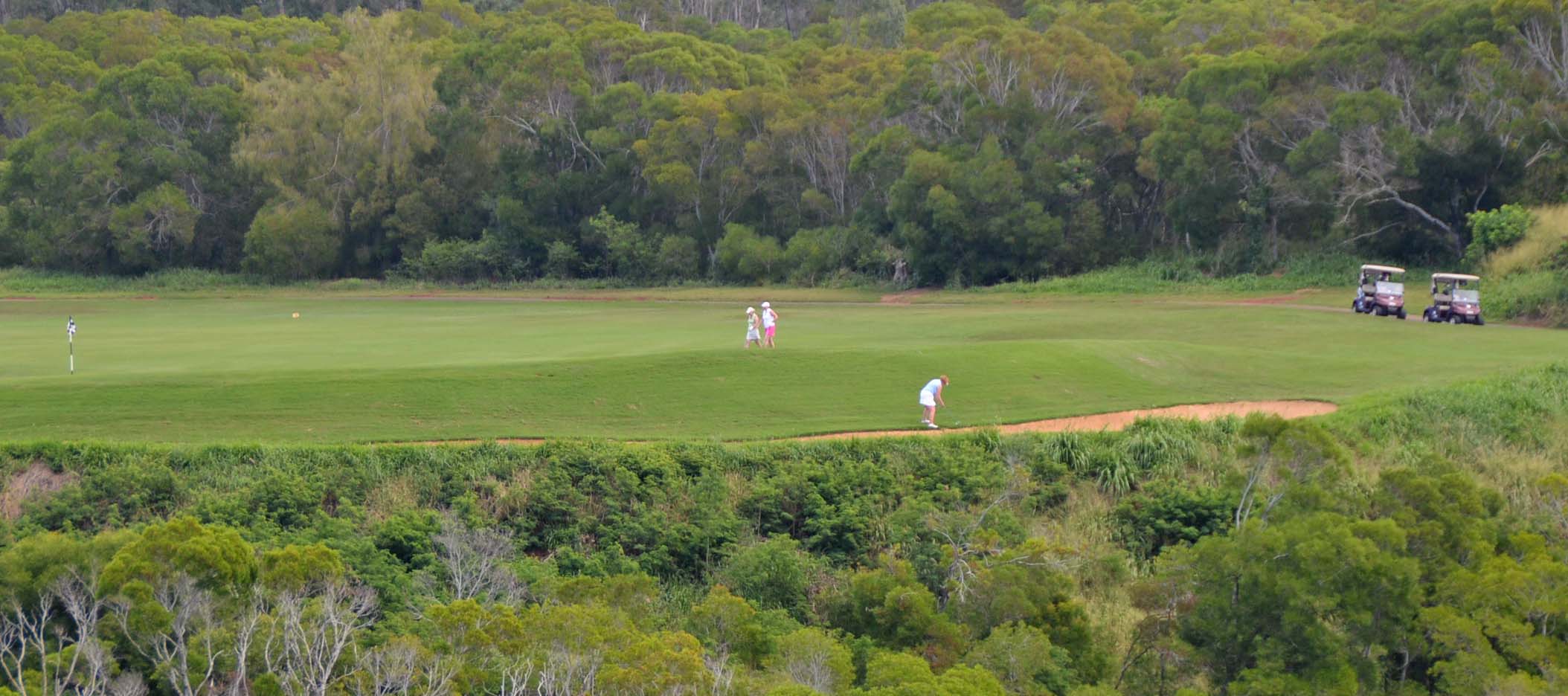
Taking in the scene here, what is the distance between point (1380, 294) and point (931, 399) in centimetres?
2285

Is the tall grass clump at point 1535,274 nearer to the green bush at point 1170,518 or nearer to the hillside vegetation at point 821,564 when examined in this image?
the hillside vegetation at point 821,564

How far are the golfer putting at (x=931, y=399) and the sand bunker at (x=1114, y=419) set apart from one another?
0.65 ft

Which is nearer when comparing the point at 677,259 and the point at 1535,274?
the point at 1535,274

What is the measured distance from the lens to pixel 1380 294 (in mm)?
42688

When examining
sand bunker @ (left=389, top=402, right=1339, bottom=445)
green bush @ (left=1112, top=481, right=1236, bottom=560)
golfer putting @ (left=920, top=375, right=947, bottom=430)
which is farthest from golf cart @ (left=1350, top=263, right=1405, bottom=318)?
golfer putting @ (left=920, top=375, right=947, bottom=430)

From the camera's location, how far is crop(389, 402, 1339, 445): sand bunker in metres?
25.1

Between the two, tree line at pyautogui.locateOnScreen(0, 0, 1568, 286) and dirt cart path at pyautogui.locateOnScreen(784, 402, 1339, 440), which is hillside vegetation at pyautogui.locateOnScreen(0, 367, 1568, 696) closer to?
dirt cart path at pyautogui.locateOnScreen(784, 402, 1339, 440)

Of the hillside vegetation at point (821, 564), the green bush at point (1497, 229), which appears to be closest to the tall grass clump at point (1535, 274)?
the green bush at point (1497, 229)

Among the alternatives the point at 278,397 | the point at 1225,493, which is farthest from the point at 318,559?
the point at 1225,493

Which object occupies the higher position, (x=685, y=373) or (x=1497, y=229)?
(x=1497, y=229)

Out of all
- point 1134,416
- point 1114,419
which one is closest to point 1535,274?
point 1134,416

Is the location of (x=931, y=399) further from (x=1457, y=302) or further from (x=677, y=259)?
(x=677, y=259)

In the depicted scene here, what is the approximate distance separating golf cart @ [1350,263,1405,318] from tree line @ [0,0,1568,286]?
9.56m

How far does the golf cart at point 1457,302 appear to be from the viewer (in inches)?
1577
